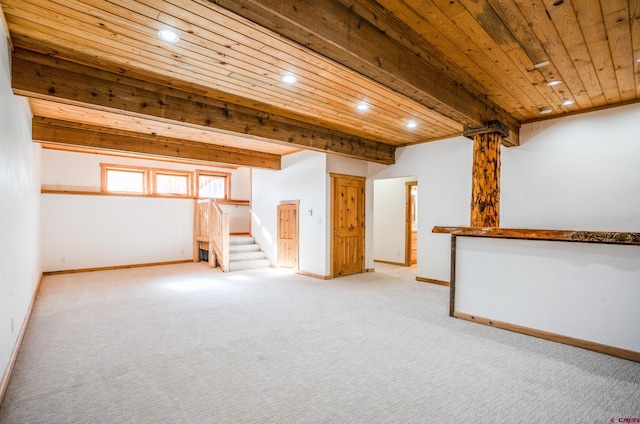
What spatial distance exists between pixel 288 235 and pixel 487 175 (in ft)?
14.5

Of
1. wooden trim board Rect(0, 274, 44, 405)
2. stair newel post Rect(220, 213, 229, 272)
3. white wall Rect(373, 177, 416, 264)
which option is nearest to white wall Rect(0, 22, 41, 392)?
wooden trim board Rect(0, 274, 44, 405)

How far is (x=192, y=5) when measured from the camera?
2.21 metres

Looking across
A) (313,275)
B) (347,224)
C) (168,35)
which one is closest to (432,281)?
(347,224)

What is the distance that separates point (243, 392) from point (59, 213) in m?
7.04

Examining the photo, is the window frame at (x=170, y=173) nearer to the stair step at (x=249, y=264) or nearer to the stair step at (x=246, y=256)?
the stair step at (x=246, y=256)

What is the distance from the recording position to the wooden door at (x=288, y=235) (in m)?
7.25

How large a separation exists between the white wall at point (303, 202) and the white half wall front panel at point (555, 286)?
3.07m

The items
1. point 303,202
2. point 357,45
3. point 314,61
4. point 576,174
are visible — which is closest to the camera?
point 357,45

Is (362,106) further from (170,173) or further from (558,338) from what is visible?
(170,173)

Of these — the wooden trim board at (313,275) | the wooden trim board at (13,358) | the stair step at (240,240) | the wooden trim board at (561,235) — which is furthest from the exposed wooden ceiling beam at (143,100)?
the stair step at (240,240)

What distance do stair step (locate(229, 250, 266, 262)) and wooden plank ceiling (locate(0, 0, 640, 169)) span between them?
139 inches

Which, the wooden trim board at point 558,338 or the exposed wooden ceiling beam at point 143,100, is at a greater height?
the exposed wooden ceiling beam at point 143,100

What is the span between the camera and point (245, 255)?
788 centimetres

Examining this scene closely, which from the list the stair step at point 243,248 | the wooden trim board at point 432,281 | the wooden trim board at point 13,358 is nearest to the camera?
the wooden trim board at point 13,358
